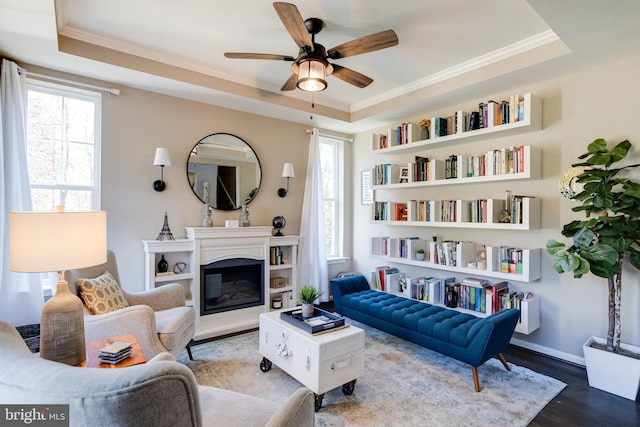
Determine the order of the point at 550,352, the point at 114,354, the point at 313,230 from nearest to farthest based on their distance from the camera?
the point at 114,354 → the point at 550,352 → the point at 313,230

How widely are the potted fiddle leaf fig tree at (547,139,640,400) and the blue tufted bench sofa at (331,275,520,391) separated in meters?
0.59

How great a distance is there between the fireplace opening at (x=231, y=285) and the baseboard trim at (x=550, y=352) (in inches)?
111

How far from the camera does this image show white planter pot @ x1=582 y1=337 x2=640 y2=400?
7.49 feet

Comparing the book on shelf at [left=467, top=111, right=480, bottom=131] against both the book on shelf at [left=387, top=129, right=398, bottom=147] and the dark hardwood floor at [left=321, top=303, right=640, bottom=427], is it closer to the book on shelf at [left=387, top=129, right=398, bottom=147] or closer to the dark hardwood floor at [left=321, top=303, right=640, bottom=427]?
the book on shelf at [left=387, top=129, right=398, bottom=147]

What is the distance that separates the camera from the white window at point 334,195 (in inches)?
200

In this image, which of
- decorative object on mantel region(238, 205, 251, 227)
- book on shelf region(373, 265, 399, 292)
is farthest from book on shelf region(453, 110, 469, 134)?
decorative object on mantel region(238, 205, 251, 227)

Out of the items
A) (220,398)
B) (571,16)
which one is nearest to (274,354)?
(220,398)

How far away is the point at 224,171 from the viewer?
396 centimetres

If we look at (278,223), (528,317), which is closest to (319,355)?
(528,317)

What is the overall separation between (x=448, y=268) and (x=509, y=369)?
3.52 feet

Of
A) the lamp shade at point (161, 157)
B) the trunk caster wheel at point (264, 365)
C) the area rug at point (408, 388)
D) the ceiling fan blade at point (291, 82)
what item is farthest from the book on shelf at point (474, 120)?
the lamp shade at point (161, 157)

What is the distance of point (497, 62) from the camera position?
2.97 meters

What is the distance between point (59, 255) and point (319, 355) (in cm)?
157

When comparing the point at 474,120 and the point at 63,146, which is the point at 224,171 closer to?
the point at 63,146
